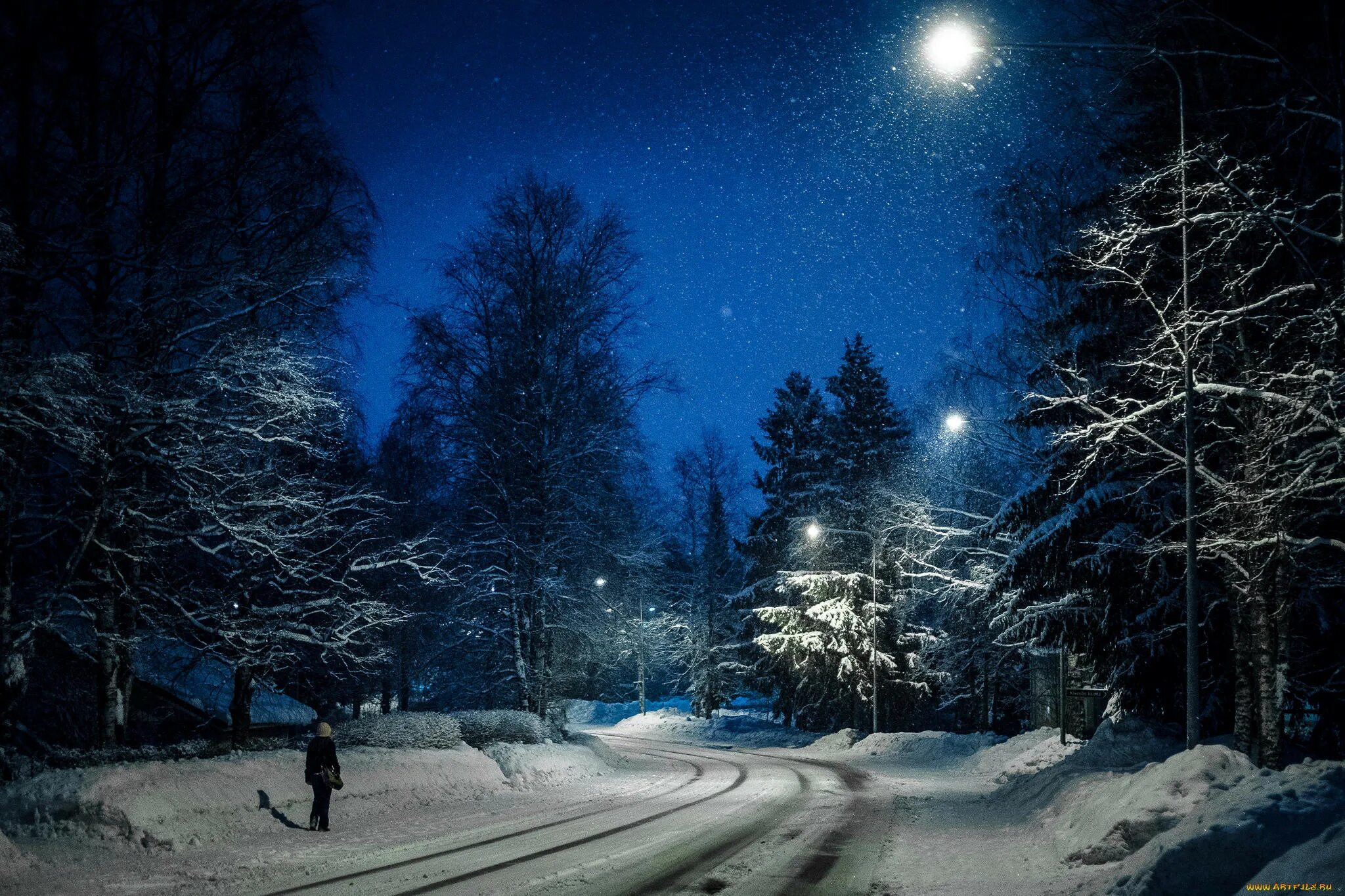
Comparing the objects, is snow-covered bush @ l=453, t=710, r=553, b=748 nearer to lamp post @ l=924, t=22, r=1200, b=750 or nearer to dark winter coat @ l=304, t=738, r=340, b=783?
dark winter coat @ l=304, t=738, r=340, b=783

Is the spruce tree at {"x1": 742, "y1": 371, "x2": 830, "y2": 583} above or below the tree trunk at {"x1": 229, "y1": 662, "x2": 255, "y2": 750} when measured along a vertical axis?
above

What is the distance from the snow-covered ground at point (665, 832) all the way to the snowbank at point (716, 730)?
2044 cm

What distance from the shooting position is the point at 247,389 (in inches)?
443

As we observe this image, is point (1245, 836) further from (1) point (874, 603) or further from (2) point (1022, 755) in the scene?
(1) point (874, 603)

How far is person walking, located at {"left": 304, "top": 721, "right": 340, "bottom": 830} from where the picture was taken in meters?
11.4

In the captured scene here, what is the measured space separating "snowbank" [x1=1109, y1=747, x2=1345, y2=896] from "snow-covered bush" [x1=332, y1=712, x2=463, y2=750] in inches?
496

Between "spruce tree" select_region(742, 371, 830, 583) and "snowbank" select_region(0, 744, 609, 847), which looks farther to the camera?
"spruce tree" select_region(742, 371, 830, 583)

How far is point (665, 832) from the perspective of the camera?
1186 centimetres

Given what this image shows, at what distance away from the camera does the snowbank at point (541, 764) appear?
17203 millimetres

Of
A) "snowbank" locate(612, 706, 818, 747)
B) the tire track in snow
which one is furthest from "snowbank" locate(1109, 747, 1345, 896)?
"snowbank" locate(612, 706, 818, 747)

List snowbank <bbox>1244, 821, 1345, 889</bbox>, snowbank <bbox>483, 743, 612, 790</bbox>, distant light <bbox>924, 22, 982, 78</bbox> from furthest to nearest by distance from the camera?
snowbank <bbox>483, 743, 612, 790</bbox>
distant light <bbox>924, 22, 982, 78</bbox>
snowbank <bbox>1244, 821, 1345, 889</bbox>

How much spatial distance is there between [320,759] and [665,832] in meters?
5.00

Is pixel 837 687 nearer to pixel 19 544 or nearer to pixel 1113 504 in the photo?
pixel 1113 504

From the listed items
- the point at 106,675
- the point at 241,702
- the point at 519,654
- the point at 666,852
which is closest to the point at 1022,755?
the point at 519,654
